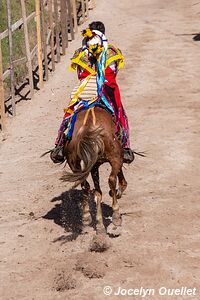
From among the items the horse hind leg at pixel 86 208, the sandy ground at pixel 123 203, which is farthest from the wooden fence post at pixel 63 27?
the horse hind leg at pixel 86 208

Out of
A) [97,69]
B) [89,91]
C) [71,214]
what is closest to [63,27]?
[71,214]

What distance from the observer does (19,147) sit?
40.2ft

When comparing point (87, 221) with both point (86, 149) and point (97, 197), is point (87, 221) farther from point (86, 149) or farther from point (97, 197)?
point (86, 149)

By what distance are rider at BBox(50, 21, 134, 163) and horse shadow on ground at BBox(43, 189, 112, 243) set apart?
95 cm

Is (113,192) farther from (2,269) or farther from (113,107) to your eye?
(2,269)

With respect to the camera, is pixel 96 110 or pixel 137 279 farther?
pixel 96 110

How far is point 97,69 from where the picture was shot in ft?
25.2

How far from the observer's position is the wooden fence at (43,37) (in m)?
13.8

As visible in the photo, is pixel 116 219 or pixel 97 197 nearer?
pixel 97 197

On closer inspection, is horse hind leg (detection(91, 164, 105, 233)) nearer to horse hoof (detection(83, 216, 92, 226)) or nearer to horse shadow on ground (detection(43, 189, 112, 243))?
horse hoof (detection(83, 216, 92, 226))

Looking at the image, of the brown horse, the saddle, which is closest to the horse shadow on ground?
the brown horse

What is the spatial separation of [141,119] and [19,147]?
2.68 m

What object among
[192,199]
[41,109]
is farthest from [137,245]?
[41,109]

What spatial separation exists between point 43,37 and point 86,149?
10066 mm
